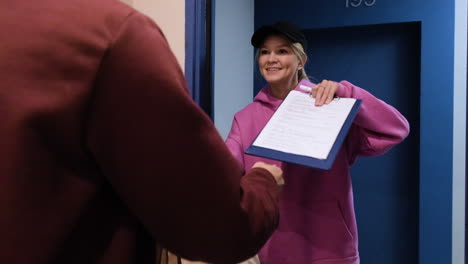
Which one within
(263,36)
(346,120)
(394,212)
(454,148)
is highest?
(263,36)

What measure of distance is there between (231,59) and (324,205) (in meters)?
1.03

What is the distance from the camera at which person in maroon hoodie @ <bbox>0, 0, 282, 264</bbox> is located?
1.61 ft

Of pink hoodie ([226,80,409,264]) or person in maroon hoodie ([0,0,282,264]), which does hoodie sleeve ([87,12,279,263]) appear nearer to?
person in maroon hoodie ([0,0,282,264])

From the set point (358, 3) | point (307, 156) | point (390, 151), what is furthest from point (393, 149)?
point (307, 156)

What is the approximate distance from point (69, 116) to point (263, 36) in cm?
123

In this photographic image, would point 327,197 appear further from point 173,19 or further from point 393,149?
point 393,149

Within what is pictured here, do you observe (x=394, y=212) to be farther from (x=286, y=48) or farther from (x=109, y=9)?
(x=109, y=9)

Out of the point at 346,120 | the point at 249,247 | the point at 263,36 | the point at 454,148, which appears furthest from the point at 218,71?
the point at 249,247

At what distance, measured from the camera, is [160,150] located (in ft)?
1.71

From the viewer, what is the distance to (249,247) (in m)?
0.62

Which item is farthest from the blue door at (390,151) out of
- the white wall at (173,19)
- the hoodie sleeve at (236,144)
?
the white wall at (173,19)

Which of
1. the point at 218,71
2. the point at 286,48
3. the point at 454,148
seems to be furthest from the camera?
the point at 454,148

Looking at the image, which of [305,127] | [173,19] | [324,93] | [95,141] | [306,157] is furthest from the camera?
[173,19]

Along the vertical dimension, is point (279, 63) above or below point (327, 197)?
above
